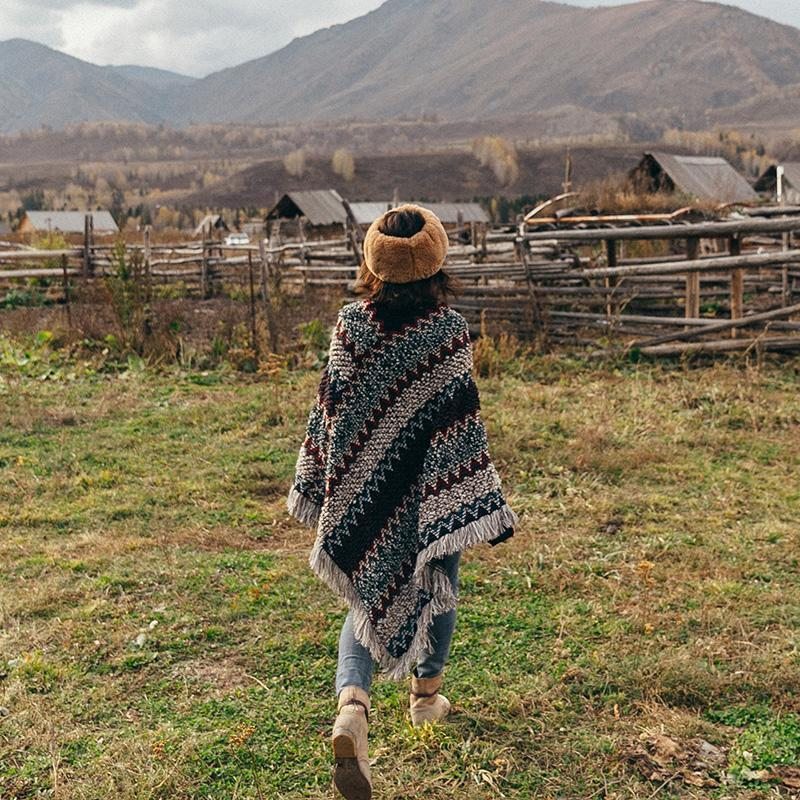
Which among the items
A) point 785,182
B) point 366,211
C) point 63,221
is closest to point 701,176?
point 785,182

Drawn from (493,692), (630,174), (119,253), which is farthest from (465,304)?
(630,174)

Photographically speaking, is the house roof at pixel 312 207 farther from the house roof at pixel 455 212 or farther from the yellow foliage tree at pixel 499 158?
the yellow foliage tree at pixel 499 158

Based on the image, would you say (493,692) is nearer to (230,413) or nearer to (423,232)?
(423,232)

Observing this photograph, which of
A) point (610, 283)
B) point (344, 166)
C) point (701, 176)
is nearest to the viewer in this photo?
point (610, 283)

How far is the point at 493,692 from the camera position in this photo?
3486mm

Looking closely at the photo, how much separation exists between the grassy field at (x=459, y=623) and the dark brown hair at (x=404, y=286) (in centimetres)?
129

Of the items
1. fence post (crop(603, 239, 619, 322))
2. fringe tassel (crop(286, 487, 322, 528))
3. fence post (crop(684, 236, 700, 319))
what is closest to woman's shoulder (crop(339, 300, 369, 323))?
fringe tassel (crop(286, 487, 322, 528))

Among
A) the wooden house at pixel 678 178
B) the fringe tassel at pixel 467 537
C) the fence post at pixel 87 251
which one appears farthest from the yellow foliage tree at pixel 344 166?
the fringe tassel at pixel 467 537

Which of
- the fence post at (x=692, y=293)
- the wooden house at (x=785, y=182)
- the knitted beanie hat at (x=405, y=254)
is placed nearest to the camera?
the knitted beanie hat at (x=405, y=254)

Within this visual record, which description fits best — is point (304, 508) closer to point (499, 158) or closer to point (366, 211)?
point (366, 211)

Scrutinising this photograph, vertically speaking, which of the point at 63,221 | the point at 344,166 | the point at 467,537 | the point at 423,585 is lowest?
the point at 423,585

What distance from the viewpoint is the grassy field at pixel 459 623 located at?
3064 millimetres

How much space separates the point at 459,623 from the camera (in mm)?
4082

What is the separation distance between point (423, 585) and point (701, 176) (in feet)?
101
